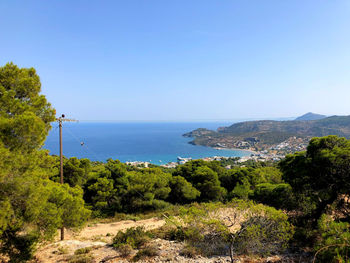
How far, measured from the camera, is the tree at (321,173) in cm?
700

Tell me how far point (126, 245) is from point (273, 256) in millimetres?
4919

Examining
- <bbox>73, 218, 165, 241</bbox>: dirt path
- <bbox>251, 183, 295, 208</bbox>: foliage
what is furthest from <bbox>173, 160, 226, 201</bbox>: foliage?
<bbox>73, 218, 165, 241</bbox>: dirt path

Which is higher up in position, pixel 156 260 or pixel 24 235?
pixel 24 235

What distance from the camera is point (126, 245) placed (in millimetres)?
6656

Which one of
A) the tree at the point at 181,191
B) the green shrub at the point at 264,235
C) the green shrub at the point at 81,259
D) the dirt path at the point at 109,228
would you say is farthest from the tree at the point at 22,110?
the tree at the point at 181,191

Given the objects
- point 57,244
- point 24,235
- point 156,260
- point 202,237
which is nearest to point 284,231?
point 202,237

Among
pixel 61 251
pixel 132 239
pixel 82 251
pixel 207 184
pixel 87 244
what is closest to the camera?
pixel 82 251

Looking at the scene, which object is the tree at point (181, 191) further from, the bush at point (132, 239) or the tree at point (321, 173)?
the tree at point (321, 173)

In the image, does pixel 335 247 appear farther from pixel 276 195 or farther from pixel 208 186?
pixel 208 186

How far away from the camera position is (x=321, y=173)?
7.42 meters

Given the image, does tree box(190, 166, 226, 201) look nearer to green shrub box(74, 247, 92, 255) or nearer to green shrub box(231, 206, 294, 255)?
green shrub box(231, 206, 294, 255)

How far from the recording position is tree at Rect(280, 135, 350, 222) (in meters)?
7.00

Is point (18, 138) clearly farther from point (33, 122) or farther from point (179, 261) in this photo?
point (179, 261)

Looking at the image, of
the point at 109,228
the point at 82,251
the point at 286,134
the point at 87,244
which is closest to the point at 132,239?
the point at 82,251
